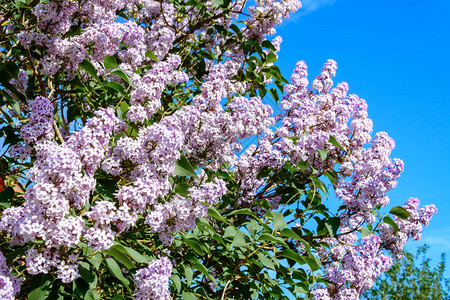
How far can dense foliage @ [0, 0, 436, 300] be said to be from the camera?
262cm

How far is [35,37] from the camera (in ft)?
11.0

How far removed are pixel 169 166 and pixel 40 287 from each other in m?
1.02

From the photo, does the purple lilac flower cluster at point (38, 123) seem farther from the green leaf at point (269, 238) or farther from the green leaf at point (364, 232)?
the green leaf at point (364, 232)

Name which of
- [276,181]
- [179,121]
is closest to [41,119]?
[179,121]

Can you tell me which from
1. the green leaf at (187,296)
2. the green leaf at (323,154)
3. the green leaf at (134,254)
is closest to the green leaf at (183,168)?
the green leaf at (134,254)

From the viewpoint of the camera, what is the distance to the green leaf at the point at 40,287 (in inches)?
103

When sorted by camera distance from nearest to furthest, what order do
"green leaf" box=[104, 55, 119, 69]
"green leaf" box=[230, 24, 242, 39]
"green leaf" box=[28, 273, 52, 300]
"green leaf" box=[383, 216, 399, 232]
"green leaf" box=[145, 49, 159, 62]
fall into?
"green leaf" box=[28, 273, 52, 300], "green leaf" box=[104, 55, 119, 69], "green leaf" box=[145, 49, 159, 62], "green leaf" box=[383, 216, 399, 232], "green leaf" box=[230, 24, 242, 39]

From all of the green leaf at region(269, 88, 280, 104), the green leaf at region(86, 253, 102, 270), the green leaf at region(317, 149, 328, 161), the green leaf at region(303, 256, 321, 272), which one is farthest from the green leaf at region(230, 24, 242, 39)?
→ the green leaf at region(86, 253, 102, 270)

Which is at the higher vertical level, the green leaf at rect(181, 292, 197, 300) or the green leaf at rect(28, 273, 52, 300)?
the green leaf at rect(181, 292, 197, 300)

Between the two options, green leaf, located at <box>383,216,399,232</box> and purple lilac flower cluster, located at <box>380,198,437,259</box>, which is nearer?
green leaf, located at <box>383,216,399,232</box>

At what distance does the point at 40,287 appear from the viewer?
8.70 ft

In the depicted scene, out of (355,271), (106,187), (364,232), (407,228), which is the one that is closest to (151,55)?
(106,187)

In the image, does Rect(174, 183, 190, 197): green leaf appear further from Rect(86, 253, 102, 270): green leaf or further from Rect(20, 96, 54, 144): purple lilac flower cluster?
Rect(20, 96, 54, 144): purple lilac flower cluster

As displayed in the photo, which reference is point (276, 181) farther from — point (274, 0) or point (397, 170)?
point (274, 0)
